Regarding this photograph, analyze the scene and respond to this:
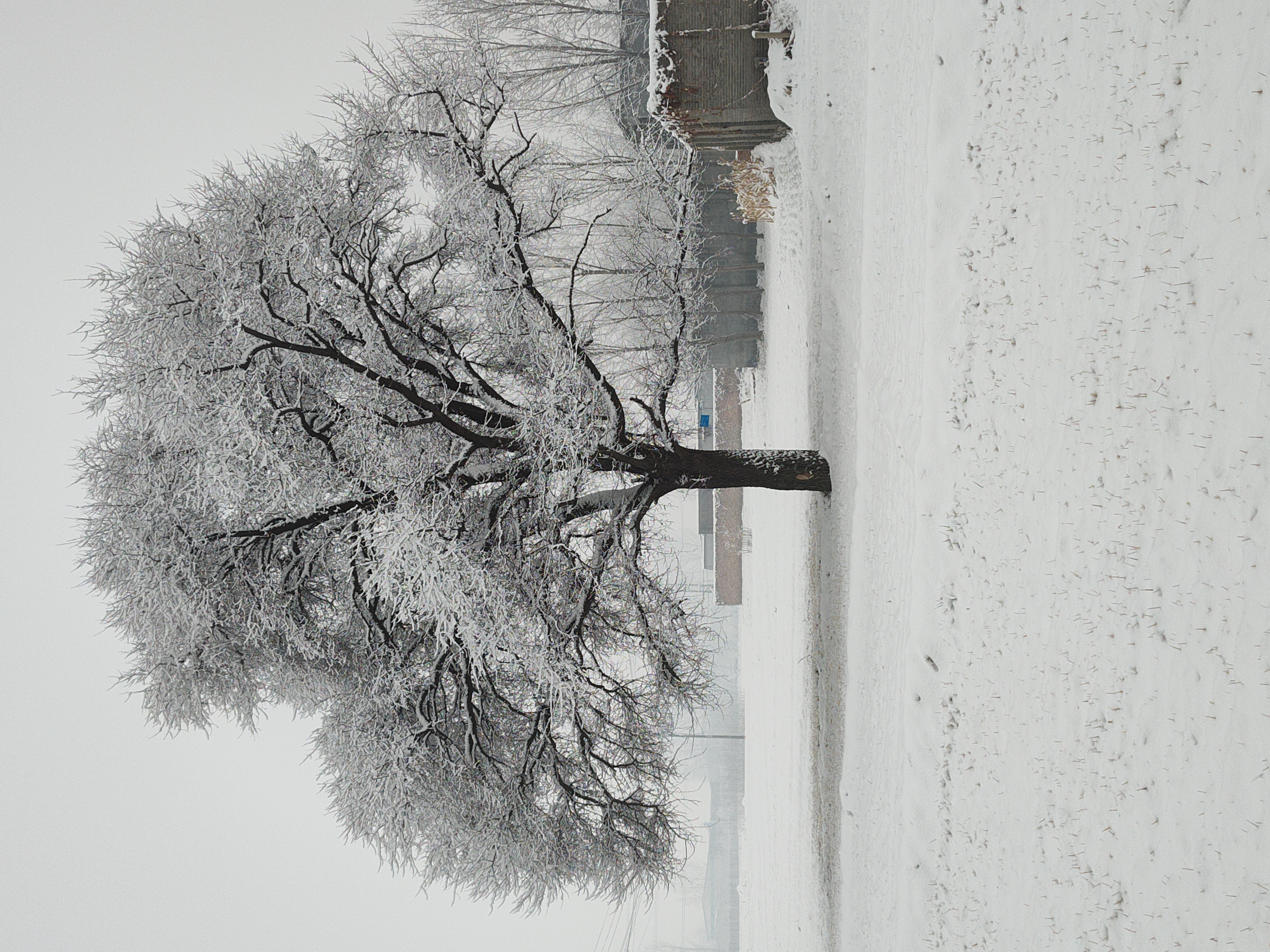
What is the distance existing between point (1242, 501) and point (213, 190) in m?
8.25

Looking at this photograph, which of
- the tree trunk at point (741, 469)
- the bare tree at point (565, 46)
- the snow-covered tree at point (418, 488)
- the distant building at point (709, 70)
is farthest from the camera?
the bare tree at point (565, 46)

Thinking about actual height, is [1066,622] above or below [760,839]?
above

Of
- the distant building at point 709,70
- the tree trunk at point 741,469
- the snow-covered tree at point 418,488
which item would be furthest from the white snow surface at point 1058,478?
the snow-covered tree at point 418,488

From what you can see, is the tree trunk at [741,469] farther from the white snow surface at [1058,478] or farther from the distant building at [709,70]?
the distant building at [709,70]

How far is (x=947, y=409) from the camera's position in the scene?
6.36 m

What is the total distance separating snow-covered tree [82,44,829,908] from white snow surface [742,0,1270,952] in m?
2.24

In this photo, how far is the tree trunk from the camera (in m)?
8.52

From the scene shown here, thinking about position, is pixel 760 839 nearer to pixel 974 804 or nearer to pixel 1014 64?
pixel 974 804

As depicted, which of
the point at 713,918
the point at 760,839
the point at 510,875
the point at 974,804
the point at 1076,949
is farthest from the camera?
the point at 713,918

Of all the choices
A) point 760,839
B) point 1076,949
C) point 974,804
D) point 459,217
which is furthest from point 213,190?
point 760,839

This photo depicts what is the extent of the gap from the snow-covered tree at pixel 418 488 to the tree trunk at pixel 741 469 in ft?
0.10

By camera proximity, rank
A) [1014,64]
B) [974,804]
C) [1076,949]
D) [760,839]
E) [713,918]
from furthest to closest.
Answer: [713,918] < [760,839] < [974,804] < [1014,64] < [1076,949]

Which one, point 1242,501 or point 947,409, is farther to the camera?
point 947,409

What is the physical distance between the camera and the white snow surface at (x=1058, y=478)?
4.24 meters
